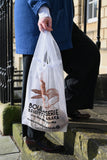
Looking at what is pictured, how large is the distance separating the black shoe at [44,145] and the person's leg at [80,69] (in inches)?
13.9

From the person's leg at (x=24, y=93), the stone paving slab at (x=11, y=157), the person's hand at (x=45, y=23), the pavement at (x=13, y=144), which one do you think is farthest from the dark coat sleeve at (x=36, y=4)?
the stone paving slab at (x=11, y=157)

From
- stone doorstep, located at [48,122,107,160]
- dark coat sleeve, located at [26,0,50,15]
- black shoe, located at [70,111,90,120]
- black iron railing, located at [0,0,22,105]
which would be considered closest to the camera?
stone doorstep, located at [48,122,107,160]

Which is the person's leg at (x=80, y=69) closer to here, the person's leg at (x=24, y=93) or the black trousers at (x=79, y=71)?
the black trousers at (x=79, y=71)

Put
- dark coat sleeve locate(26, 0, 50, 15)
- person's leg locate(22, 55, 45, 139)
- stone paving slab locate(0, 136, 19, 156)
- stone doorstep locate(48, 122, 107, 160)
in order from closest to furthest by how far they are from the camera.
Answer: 1. stone doorstep locate(48, 122, 107, 160)
2. dark coat sleeve locate(26, 0, 50, 15)
3. person's leg locate(22, 55, 45, 139)
4. stone paving slab locate(0, 136, 19, 156)

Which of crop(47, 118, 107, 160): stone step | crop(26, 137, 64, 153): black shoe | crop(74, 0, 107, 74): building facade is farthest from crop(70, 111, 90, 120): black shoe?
crop(74, 0, 107, 74): building facade

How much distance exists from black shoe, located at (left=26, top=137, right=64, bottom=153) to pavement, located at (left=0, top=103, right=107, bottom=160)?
0.45 m

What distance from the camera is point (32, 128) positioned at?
194cm

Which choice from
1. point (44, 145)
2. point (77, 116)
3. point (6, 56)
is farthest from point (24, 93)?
point (6, 56)

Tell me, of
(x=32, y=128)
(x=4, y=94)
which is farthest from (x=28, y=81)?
(x=4, y=94)

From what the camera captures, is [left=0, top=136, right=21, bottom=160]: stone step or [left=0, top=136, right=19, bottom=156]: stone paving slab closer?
[left=0, top=136, right=21, bottom=160]: stone step

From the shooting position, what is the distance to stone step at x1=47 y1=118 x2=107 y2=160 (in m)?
1.58

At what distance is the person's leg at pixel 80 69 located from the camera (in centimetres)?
197

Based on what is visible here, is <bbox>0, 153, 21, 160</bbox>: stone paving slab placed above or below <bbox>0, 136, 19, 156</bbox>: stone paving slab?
below

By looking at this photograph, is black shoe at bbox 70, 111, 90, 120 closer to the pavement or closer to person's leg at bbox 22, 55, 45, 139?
the pavement
